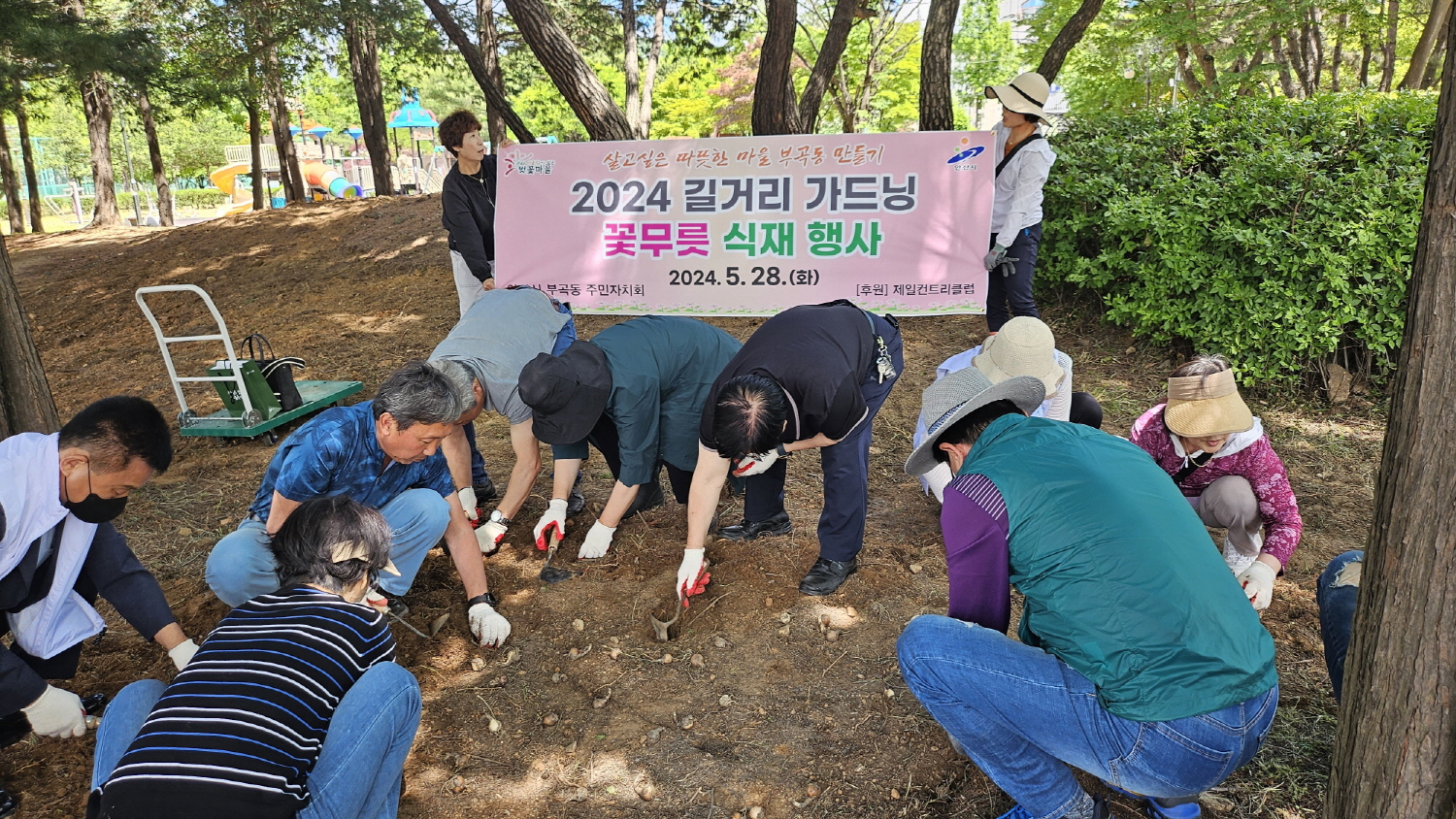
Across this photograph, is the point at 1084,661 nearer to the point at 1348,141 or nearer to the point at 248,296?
the point at 1348,141

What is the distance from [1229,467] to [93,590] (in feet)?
12.4

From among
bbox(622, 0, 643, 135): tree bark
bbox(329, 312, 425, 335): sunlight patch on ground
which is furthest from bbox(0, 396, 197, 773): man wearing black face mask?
bbox(622, 0, 643, 135): tree bark

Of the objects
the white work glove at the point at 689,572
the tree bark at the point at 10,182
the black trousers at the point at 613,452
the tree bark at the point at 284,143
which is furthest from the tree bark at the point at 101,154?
the white work glove at the point at 689,572

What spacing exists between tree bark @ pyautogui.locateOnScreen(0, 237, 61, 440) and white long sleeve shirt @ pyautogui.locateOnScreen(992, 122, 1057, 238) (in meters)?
4.85

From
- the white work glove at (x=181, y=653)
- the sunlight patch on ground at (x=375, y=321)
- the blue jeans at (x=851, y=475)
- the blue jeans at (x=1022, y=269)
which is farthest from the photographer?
the sunlight patch on ground at (x=375, y=321)

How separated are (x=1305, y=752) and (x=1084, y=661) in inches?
45.8

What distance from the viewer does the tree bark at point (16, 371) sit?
11.1 ft

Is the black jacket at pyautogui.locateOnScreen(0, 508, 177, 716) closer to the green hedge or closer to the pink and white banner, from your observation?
the pink and white banner

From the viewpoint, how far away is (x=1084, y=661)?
1.86 m

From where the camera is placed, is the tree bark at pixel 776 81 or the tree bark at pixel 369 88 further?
the tree bark at pixel 369 88

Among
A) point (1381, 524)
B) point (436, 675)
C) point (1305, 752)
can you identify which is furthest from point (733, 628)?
point (1381, 524)

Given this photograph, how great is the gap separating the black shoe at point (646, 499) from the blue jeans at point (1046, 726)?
1.94 metres

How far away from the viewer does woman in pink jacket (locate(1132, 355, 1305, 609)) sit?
9.31ft

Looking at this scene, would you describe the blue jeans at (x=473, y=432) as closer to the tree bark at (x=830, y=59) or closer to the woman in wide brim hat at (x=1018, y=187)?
the woman in wide brim hat at (x=1018, y=187)
